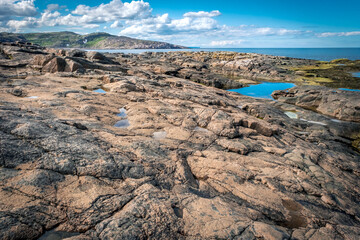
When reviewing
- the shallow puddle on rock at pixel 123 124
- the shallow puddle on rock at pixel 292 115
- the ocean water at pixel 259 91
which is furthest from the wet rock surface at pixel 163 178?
the ocean water at pixel 259 91

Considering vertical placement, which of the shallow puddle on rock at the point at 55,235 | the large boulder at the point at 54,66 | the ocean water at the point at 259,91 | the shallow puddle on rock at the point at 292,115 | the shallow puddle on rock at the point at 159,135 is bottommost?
the shallow puddle on rock at the point at 292,115

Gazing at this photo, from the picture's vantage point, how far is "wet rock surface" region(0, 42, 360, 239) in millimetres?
6512

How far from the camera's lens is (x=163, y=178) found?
374 inches

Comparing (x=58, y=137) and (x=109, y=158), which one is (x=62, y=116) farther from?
(x=109, y=158)

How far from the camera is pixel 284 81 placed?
67000mm

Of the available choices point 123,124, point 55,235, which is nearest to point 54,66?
point 123,124

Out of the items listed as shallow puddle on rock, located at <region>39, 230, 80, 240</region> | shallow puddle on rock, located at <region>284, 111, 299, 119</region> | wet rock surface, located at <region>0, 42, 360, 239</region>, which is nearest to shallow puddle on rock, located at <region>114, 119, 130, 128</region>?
wet rock surface, located at <region>0, 42, 360, 239</region>

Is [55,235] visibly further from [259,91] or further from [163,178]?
[259,91]

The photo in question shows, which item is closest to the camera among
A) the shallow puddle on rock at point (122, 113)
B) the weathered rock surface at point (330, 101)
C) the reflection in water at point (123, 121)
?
the reflection in water at point (123, 121)

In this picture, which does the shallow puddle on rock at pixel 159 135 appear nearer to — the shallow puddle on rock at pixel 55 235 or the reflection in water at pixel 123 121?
the reflection in water at pixel 123 121

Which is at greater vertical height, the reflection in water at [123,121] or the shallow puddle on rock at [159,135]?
the reflection in water at [123,121]

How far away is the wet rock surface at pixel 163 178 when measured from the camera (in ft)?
21.4

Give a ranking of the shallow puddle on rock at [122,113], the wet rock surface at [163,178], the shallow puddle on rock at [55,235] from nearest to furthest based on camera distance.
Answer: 1. the shallow puddle on rock at [55,235]
2. the wet rock surface at [163,178]
3. the shallow puddle on rock at [122,113]

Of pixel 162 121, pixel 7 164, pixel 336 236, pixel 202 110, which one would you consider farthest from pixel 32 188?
pixel 202 110
